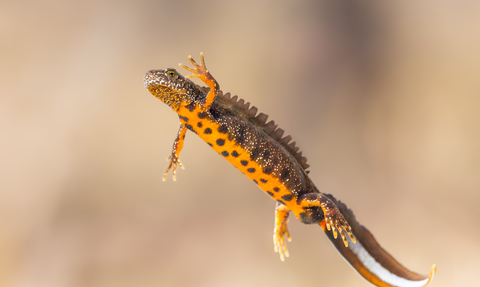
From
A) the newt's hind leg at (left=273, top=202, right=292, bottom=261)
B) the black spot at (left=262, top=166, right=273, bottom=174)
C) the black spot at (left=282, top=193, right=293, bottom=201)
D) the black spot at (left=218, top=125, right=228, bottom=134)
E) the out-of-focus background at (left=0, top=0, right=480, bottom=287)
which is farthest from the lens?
the out-of-focus background at (left=0, top=0, right=480, bottom=287)

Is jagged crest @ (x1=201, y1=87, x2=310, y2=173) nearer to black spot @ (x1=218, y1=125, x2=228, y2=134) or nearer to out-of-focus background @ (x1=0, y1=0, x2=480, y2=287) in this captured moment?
black spot @ (x1=218, y1=125, x2=228, y2=134)

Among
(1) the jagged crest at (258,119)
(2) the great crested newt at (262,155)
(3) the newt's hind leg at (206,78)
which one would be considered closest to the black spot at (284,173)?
(2) the great crested newt at (262,155)

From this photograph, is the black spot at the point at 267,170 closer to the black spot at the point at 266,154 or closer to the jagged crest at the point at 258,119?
the black spot at the point at 266,154

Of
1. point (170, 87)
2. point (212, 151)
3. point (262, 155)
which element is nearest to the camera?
point (170, 87)

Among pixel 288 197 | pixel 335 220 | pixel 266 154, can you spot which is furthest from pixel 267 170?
pixel 335 220

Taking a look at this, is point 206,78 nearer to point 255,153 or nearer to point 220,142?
point 220,142

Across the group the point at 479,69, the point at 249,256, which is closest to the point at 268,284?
the point at 249,256

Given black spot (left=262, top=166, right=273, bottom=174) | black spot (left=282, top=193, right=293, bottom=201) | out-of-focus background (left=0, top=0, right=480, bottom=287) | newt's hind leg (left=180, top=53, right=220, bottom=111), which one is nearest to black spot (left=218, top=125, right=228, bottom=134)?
newt's hind leg (left=180, top=53, right=220, bottom=111)
